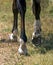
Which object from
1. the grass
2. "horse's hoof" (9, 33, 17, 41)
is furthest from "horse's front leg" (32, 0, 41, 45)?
"horse's hoof" (9, 33, 17, 41)

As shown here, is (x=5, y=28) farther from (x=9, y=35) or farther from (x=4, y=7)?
(x=4, y=7)

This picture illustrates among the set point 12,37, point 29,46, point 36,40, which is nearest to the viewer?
point 29,46

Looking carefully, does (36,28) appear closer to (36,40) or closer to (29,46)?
(36,40)

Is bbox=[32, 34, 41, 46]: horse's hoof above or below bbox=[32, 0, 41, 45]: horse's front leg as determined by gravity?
below

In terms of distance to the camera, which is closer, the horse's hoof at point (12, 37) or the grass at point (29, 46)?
the grass at point (29, 46)

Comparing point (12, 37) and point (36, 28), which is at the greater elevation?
point (36, 28)

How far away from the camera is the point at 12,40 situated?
6.82 metres

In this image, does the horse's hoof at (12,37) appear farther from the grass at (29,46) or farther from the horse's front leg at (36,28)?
the horse's front leg at (36,28)

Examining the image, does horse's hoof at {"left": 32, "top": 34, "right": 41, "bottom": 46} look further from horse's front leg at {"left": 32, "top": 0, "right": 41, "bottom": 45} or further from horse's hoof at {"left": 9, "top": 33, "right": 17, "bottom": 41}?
horse's hoof at {"left": 9, "top": 33, "right": 17, "bottom": 41}

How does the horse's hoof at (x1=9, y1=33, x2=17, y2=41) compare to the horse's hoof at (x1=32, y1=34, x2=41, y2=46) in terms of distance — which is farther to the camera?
the horse's hoof at (x1=9, y1=33, x2=17, y2=41)

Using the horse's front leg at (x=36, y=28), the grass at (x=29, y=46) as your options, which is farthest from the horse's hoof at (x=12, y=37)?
the horse's front leg at (x=36, y=28)

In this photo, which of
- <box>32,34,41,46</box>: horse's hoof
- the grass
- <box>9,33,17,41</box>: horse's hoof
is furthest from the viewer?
<box>9,33,17,41</box>: horse's hoof

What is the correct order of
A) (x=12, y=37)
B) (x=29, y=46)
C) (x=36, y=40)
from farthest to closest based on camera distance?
1. (x=12, y=37)
2. (x=36, y=40)
3. (x=29, y=46)

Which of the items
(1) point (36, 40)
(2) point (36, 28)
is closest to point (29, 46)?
(1) point (36, 40)
